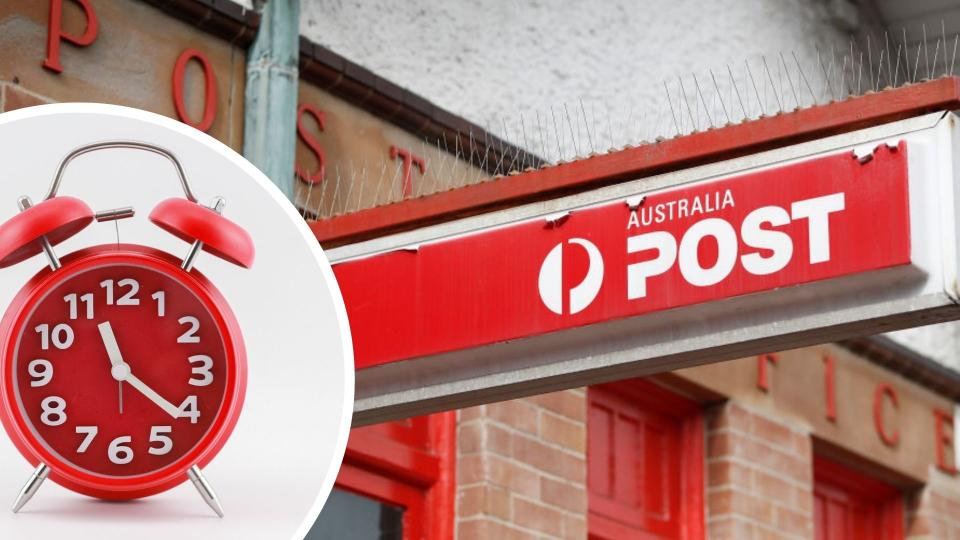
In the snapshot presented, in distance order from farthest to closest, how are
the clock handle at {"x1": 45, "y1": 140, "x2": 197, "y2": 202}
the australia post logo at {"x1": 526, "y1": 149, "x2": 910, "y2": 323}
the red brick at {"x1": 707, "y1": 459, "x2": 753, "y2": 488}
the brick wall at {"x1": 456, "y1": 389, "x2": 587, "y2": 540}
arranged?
the red brick at {"x1": 707, "y1": 459, "x2": 753, "y2": 488}, the brick wall at {"x1": 456, "y1": 389, "x2": 587, "y2": 540}, the australia post logo at {"x1": 526, "y1": 149, "x2": 910, "y2": 323}, the clock handle at {"x1": 45, "y1": 140, "x2": 197, "y2": 202}

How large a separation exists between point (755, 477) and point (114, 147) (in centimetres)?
755

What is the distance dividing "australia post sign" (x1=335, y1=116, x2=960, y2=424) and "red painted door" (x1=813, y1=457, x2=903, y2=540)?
280 inches

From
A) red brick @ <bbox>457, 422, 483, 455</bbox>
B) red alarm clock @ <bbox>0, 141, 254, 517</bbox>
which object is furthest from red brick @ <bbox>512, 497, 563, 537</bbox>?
red alarm clock @ <bbox>0, 141, 254, 517</bbox>

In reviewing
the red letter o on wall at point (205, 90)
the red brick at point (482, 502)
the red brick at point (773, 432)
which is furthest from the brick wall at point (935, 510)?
the red letter o on wall at point (205, 90)

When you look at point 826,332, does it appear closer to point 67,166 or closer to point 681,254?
point 681,254

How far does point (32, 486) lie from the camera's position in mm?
3309

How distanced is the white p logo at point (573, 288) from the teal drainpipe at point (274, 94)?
289cm

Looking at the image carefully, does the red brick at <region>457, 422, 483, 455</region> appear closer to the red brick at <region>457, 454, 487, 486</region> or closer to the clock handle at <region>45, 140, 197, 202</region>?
the red brick at <region>457, 454, 487, 486</region>

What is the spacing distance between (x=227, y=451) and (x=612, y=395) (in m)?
6.76

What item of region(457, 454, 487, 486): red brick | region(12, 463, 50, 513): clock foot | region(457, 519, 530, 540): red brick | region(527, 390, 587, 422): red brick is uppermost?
region(527, 390, 587, 422): red brick

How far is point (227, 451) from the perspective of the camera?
339 cm

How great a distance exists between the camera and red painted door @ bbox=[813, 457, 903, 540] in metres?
11.6

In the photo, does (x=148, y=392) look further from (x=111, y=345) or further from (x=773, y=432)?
(x=773, y=432)

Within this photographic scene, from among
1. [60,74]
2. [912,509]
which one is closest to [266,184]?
[60,74]
